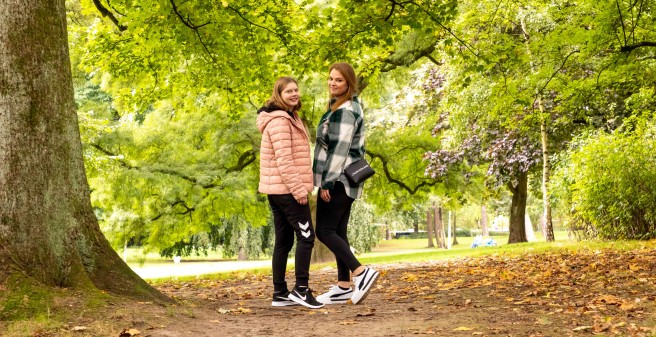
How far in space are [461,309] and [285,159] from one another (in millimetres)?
1917

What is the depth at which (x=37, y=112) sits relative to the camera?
16.4 feet

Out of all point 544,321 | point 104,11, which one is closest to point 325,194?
point 544,321

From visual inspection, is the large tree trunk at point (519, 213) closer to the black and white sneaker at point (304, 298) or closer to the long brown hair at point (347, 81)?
the long brown hair at point (347, 81)

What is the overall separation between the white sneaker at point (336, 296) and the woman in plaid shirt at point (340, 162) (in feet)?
0.82

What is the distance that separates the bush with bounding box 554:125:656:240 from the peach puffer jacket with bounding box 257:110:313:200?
999 cm

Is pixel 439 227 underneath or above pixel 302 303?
above

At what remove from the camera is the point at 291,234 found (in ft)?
20.1

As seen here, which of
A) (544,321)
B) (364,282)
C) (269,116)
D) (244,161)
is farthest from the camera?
(244,161)

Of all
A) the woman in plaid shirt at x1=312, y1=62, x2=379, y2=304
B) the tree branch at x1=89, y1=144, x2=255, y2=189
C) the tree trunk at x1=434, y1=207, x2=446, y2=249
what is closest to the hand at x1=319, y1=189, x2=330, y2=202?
the woman in plaid shirt at x1=312, y1=62, x2=379, y2=304

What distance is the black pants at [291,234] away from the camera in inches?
228

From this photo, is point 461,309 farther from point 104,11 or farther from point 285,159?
point 104,11

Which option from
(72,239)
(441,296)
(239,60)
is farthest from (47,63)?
(239,60)

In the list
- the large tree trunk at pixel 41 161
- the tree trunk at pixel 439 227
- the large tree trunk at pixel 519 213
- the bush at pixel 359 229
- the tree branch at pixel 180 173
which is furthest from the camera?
the tree trunk at pixel 439 227

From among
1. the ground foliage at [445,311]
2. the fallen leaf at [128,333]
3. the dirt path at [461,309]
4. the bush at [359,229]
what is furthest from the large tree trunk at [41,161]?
the bush at [359,229]
